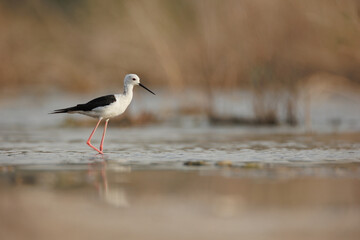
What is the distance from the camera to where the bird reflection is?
609 cm

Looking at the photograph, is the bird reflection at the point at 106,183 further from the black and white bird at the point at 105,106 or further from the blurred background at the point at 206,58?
the blurred background at the point at 206,58

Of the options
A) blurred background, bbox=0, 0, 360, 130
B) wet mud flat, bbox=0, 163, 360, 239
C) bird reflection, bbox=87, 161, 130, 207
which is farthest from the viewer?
blurred background, bbox=0, 0, 360, 130

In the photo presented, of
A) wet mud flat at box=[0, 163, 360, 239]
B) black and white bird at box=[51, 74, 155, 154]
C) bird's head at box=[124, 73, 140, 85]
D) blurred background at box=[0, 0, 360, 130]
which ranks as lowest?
wet mud flat at box=[0, 163, 360, 239]

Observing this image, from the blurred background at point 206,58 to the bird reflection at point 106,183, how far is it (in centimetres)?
512

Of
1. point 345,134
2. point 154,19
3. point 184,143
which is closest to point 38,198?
point 184,143

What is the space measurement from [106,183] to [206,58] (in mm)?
7234

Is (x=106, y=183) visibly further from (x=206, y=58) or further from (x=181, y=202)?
(x=206, y=58)

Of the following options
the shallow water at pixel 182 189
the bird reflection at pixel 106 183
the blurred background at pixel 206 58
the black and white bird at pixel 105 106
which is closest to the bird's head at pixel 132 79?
the black and white bird at pixel 105 106

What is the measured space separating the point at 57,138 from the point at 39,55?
13.7 meters

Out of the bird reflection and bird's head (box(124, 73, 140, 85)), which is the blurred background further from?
the bird reflection

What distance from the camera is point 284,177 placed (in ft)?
23.6

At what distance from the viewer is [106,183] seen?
6926 mm

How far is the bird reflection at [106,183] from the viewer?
240 inches

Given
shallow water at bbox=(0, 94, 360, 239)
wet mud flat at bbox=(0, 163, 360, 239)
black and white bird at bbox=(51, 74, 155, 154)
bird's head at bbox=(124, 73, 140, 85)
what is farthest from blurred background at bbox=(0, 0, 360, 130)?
wet mud flat at bbox=(0, 163, 360, 239)
